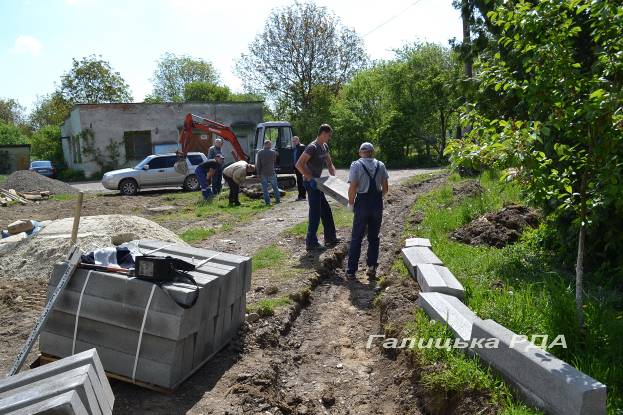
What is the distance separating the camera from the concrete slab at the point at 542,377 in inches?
115

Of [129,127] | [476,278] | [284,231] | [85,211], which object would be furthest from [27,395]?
[129,127]

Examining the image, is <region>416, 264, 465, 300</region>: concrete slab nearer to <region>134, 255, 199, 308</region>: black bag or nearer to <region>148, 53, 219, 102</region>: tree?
<region>134, 255, 199, 308</region>: black bag

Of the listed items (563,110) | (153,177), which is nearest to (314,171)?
(563,110)

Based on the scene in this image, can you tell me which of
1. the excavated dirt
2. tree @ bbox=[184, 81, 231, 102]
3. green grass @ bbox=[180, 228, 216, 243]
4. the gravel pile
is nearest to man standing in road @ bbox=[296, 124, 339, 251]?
the excavated dirt

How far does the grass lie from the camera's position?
3.64 meters

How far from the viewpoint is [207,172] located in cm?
1667

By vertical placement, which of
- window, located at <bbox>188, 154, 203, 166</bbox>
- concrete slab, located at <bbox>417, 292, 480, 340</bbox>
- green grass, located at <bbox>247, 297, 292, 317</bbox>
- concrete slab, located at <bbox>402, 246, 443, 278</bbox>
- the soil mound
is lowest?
green grass, located at <bbox>247, 297, 292, 317</bbox>

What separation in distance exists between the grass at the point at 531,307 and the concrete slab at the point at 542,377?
0.13 metres

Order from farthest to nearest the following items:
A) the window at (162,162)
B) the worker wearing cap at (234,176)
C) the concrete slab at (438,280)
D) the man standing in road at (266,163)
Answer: the window at (162,162), the worker wearing cap at (234,176), the man standing in road at (266,163), the concrete slab at (438,280)

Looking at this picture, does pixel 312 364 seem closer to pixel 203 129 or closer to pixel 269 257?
pixel 269 257

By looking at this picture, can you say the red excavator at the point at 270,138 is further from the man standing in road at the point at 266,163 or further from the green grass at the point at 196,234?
the green grass at the point at 196,234

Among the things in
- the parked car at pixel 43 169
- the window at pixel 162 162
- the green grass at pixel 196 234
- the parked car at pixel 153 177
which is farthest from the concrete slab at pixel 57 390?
the parked car at pixel 43 169

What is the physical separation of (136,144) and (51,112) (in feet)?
105

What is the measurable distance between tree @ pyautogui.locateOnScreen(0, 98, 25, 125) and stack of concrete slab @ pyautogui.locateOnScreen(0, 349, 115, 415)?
84.0 metres
